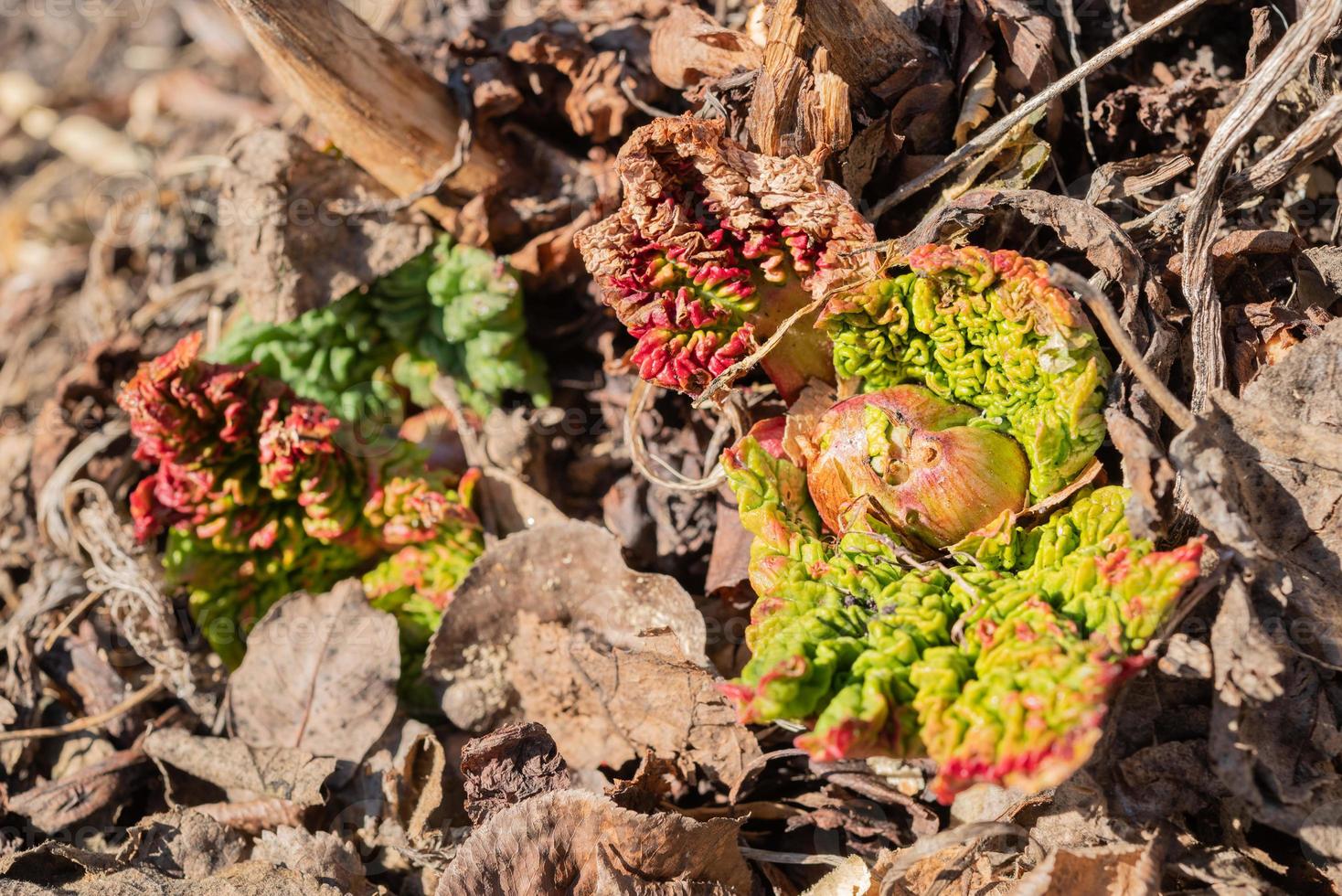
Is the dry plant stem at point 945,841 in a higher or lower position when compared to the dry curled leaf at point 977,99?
lower

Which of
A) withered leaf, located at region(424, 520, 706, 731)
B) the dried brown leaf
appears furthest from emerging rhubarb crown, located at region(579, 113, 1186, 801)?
the dried brown leaf

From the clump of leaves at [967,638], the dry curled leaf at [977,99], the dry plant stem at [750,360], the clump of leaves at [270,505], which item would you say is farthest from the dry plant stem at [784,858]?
the dry curled leaf at [977,99]

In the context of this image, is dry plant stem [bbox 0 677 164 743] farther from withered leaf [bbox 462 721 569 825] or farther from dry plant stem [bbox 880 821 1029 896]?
dry plant stem [bbox 880 821 1029 896]

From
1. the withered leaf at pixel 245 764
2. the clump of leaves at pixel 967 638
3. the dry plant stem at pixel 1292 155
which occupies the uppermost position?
the dry plant stem at pixel 1292 155

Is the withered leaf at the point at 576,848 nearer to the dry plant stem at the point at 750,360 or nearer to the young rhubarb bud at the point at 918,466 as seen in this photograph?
the young rhubarb bud at the point at 918,466

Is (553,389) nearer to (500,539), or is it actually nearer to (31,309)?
(500,539)

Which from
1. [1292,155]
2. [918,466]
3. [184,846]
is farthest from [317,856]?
[1292,155]

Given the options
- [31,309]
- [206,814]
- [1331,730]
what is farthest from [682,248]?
[31,309]
